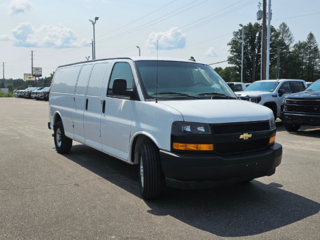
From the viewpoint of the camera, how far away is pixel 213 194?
4.94 meters

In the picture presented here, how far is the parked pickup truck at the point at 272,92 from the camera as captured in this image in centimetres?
1335

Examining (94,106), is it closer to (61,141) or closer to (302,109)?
(61,141)

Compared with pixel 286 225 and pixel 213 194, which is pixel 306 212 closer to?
pixel 286 225

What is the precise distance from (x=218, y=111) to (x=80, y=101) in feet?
10.8

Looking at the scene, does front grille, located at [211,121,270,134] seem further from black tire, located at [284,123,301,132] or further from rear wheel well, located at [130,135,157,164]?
black tire, located at [284,123,301,132]

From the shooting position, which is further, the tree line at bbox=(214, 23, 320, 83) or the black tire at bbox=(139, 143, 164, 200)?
the tree line at bbox=(214, 23, 320, 83)

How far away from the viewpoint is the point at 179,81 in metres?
5.30

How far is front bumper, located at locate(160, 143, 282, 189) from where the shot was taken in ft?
13.2

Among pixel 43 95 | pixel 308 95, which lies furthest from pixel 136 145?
pixel 43 95

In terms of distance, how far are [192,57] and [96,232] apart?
3820 millimetres

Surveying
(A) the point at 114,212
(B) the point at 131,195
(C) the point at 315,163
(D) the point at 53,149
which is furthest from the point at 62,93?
(C) the point at 315,163

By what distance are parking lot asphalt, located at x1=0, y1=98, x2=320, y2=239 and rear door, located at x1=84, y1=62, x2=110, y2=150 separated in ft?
2.05

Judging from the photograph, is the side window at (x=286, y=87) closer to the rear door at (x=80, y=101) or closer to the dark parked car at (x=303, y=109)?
the dark parked car at (x=303, y=109)

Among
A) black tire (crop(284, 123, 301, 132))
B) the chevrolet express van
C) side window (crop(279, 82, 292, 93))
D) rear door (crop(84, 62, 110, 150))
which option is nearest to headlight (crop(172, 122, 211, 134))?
the chevrolet express van
